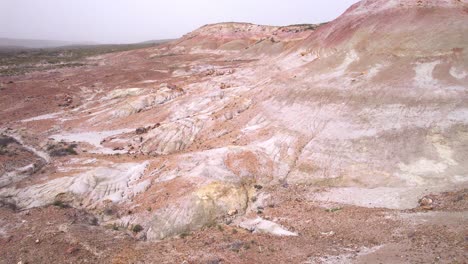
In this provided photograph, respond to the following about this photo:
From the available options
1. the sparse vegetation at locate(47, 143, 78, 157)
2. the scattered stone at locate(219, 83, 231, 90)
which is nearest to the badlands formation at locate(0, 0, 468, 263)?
the sparse vegetation at locate(47, 143, 78, 157)

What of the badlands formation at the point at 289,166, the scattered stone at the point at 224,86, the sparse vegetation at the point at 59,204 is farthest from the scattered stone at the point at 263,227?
the scattered stone at the point at 224,86

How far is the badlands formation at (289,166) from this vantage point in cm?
2080

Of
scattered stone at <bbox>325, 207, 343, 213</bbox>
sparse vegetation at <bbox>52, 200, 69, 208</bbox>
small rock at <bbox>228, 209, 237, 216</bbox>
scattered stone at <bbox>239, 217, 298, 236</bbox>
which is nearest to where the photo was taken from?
scattered stone at <bbox>239, 217, 298, 236</bbox>

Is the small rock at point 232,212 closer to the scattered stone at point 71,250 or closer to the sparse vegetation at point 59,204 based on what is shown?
the scattered stone at point 71,250

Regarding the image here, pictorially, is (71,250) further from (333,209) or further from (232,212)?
(333,209)

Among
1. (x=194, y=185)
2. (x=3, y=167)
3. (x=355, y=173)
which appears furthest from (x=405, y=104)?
(x=3, y=167)

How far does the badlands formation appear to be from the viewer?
68.2 feet

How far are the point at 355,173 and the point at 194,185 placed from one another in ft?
41.2

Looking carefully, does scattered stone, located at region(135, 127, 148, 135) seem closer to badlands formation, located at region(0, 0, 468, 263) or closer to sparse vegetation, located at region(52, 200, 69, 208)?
badlands formation, located at region(0, 0, 468, 263)

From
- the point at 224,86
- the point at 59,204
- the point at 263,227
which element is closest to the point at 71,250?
the point at 59,204

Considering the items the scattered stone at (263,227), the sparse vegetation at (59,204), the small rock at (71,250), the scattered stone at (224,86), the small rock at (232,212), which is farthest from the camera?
the scattered stone at (224,86)

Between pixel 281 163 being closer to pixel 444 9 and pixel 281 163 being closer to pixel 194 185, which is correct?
pixel 194 185

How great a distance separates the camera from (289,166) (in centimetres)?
2959

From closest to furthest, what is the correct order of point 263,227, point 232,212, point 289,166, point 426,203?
point 426,203 < point 263,227 < point 232,212 < point 289,166
